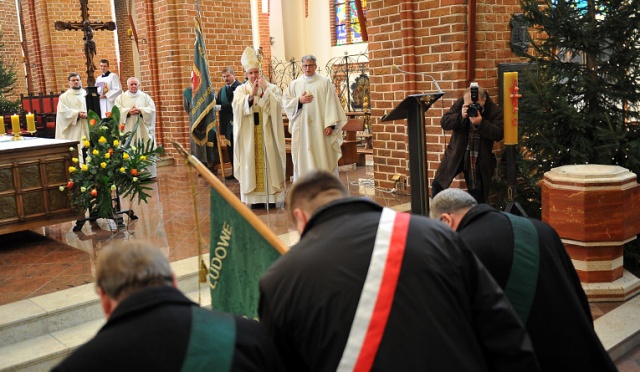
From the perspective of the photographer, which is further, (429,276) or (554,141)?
(554,141)

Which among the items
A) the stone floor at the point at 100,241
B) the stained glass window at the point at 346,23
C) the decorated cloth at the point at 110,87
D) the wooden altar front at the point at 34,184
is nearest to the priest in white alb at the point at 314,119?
the stone floor at the point at 100,241

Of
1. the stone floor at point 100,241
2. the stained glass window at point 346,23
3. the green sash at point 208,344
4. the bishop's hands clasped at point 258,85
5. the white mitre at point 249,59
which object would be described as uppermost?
the stained glass window at point 346,23

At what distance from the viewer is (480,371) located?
1.97 m

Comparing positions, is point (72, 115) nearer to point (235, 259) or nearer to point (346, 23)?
point (235, 259)

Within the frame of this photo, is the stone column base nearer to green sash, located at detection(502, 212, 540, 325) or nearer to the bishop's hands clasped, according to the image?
green sash, located at detection(502, 212, 540, 325)

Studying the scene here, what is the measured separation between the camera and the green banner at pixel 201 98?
10.4m

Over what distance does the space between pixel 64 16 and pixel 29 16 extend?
36.7 inches

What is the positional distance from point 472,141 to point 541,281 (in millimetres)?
3944

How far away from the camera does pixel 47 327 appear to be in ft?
16.4

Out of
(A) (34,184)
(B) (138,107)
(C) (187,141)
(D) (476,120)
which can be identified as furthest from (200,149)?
(D) (476,120)

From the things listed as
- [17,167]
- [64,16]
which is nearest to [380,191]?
[17,167]

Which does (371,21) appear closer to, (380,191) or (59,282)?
(380,191)

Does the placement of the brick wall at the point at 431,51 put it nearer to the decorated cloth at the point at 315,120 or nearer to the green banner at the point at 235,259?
the decorated cloth at the point at 315,120

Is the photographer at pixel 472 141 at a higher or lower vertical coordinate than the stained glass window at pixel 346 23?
lower
